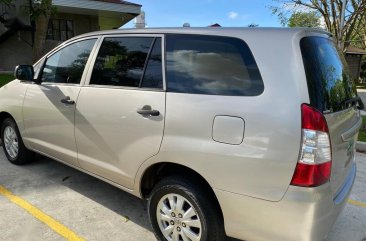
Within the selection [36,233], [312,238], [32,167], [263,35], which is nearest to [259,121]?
→ [263,35]

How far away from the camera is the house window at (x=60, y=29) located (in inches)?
722

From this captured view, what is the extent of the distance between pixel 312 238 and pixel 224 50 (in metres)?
1.43

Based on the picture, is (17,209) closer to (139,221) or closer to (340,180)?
(139,221)

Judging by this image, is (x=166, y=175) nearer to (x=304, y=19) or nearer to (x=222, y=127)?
(x=222, y=127)

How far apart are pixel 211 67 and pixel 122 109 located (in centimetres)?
93

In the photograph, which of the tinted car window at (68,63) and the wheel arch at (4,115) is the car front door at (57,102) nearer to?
the tinted car window at (68,63)

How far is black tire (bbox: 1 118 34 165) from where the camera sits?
16.1 ft

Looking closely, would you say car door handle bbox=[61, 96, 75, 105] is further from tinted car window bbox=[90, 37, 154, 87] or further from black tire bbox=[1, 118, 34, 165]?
black tire bbox=[1, 118, 34, 165]

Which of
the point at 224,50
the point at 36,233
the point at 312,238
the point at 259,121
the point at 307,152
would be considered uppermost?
the point at 224,50

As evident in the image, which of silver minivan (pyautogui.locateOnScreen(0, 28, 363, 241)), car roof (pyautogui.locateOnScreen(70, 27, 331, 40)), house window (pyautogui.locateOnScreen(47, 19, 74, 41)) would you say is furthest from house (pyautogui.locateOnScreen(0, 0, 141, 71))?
car roof (pyautogui.locateOnScreen(70, 27, 331, 40))

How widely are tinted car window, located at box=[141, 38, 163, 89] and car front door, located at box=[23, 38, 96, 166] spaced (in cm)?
94

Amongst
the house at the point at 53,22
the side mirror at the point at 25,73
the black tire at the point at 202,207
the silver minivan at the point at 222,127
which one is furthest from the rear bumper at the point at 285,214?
the house at the point at 53,22

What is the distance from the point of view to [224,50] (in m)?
2.73

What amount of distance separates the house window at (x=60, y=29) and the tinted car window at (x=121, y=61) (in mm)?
16124
